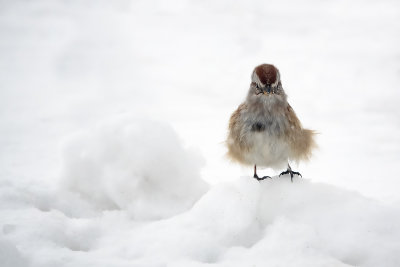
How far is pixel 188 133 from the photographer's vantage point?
6.51m

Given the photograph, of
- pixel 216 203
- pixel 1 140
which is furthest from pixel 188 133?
pixel 216 203

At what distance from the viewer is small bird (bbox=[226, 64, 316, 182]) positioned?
→ 3297 millimetres

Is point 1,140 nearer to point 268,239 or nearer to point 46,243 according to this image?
point 46,243

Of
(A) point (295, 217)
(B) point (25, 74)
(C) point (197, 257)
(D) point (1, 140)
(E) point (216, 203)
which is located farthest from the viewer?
(B) point (25, 74)

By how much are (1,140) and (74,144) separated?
237cm

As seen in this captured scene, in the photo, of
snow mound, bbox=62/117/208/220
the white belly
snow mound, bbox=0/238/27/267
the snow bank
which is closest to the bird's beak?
the white belly

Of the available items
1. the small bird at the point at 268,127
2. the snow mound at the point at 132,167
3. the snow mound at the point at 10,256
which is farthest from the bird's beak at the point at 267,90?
the snow mound at the point at 10,256

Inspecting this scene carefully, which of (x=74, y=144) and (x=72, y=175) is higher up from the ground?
(x=74, y=144)

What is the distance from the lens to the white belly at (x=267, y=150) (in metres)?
3.30

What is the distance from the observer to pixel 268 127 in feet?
10.8

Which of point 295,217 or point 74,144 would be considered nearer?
point 295,217

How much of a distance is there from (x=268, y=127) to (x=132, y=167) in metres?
1.17

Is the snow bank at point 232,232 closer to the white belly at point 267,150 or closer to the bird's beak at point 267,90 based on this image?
the white belly at point 267,150

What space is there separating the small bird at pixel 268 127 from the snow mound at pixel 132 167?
1.85 ft
